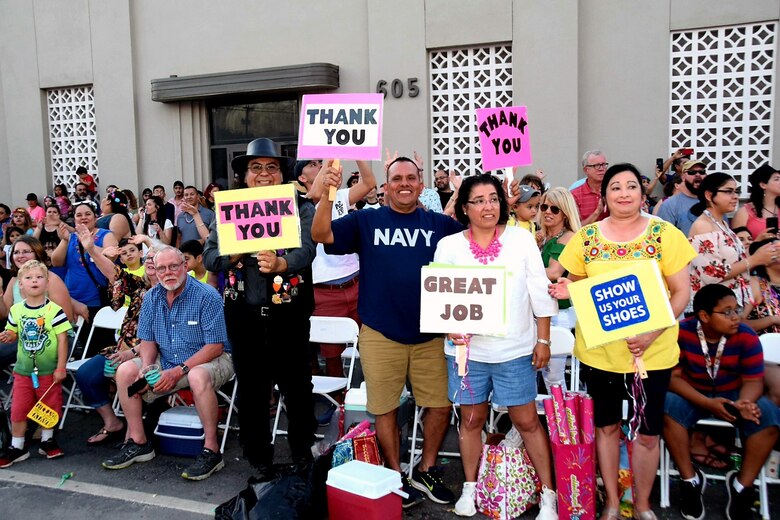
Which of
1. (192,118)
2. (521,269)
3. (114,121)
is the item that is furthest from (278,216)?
(114,121)

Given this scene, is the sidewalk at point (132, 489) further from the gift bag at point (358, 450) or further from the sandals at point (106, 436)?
the gift bag at point (358, 450)

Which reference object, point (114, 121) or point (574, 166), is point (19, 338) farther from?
point (114, 121)

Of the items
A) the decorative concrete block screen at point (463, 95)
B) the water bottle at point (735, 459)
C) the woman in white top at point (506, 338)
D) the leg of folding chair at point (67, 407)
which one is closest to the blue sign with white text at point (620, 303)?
the woman in white top at point (506, 338)

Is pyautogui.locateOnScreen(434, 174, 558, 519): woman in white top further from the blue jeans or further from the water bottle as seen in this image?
the blue jeans

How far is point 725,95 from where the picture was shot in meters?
9.70

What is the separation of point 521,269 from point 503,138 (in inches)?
54.5

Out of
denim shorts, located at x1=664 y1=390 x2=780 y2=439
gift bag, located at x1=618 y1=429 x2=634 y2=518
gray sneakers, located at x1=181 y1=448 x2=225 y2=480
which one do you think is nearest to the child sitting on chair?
denim shorts, located at x1=664 y1=390 x2=780 y2=439

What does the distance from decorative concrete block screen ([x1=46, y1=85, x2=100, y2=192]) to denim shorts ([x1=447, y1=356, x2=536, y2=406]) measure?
12127 mm

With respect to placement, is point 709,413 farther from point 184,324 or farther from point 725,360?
point 184,324

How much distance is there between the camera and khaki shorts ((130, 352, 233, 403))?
497 centimetres

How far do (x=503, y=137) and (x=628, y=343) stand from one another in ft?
6.41

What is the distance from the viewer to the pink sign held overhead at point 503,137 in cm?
480

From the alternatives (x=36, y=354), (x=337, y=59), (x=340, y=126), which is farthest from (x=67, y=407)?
(x=337, y=59)

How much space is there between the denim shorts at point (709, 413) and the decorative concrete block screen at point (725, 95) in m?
6.64
